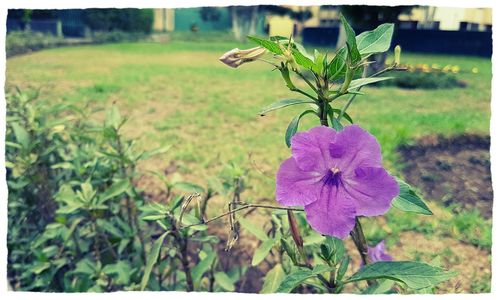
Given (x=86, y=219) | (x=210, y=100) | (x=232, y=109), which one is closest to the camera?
(x=86, y=219)

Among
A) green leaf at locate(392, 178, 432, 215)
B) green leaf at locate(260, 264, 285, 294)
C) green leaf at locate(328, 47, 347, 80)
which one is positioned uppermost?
green leaf at locate(328, 47, 347, 80)

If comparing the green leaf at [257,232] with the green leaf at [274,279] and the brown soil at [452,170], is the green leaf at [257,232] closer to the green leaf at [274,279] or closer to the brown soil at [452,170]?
the green leaf at [274,279]

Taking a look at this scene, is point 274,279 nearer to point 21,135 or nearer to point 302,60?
point 302,60

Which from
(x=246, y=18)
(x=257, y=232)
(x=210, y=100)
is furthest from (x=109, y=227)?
(x=246, y=18)

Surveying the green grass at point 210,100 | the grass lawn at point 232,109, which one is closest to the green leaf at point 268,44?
the grass lawn at point 232,109

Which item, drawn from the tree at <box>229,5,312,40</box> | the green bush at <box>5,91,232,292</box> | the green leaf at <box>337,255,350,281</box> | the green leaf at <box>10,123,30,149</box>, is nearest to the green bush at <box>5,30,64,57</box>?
the tree at <box>229,5,312,40</box>

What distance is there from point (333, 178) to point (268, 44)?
7.8 inches

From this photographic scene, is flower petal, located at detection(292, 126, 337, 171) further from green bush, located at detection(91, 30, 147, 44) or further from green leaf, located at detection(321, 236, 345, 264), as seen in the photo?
green bush, located at detection(91, 30, 147, 44)

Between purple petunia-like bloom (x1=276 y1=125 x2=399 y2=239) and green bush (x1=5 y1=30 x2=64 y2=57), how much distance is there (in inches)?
232

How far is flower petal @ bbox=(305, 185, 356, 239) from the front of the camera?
2.09ft

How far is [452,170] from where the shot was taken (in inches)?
106

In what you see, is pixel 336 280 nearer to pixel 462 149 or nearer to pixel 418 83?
pixel 462 149

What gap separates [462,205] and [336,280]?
172 centimetres

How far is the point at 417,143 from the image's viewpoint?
302 cm
